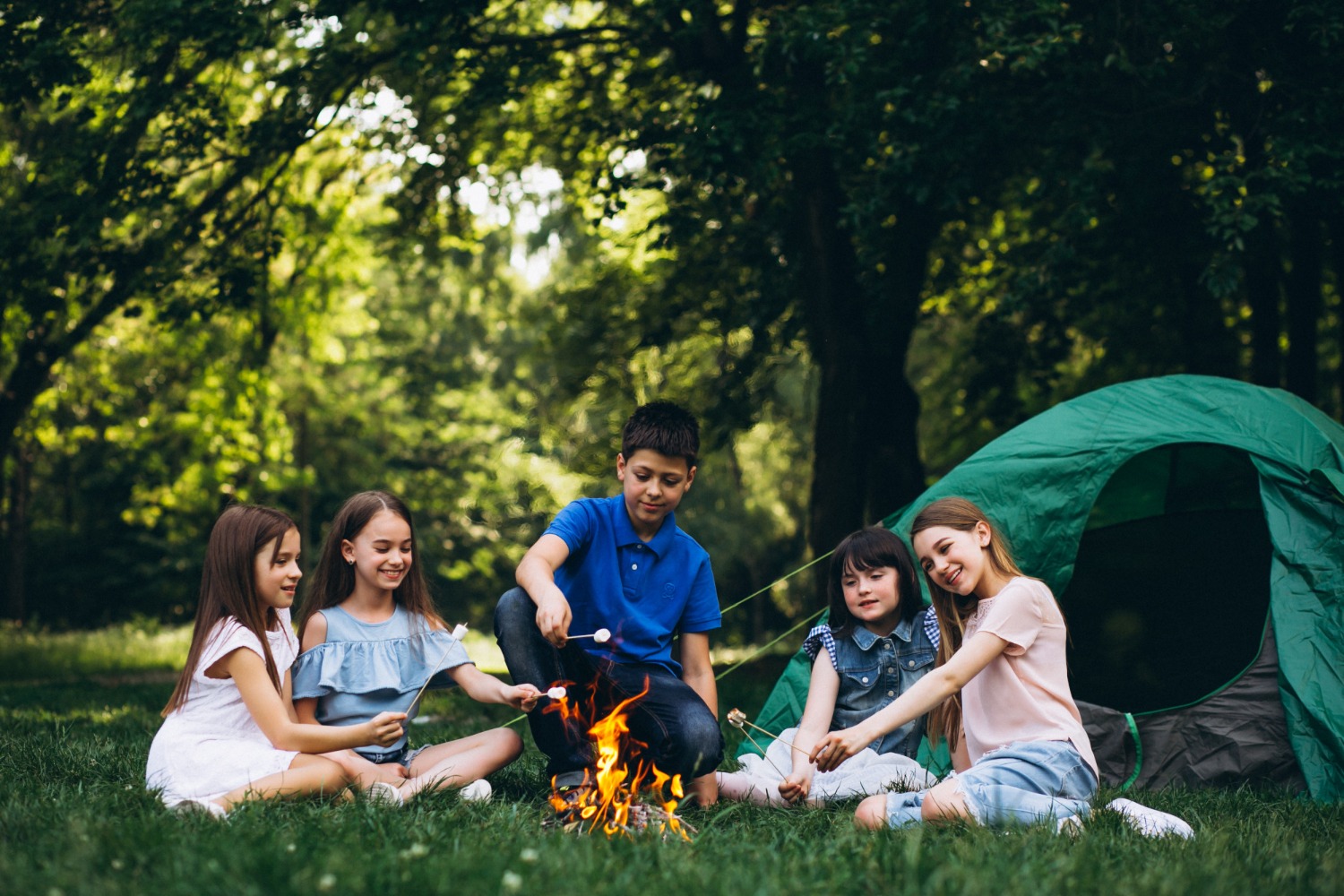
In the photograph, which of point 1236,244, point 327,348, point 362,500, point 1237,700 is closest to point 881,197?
point 1236,244

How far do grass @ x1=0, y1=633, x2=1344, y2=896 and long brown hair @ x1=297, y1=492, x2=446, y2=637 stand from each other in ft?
2.49

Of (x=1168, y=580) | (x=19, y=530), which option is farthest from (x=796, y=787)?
(x=19, y=530)

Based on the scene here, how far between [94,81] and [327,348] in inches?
292

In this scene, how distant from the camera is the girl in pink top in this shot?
124 inches

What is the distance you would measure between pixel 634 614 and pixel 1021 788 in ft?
4.40

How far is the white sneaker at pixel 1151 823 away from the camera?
10.1 ft

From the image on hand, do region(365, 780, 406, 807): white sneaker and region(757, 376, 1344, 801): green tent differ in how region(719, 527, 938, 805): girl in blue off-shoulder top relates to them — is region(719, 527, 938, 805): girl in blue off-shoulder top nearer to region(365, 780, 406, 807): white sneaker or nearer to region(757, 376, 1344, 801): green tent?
region(757, 376, 1344, 801): green tent

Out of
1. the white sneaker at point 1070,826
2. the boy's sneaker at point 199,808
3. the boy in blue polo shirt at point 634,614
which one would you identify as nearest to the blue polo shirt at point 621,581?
the boy in blue polo shirt at point 634,614

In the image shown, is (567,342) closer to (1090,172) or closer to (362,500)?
(1090,172)

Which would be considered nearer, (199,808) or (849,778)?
(199,808)

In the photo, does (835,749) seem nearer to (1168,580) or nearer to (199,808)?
(199,808)

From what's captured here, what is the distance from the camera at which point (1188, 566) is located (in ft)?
18.1

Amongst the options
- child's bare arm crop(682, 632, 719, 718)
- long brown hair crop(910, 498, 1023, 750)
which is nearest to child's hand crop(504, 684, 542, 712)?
child's bare arm crop(682, 632, 719, 718)

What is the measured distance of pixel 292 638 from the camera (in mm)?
3660
